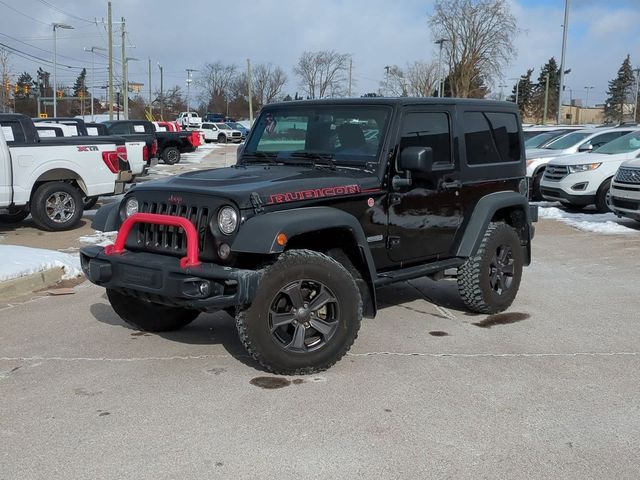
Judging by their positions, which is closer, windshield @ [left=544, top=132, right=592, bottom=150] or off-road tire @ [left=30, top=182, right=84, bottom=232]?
off-road tire @ [left=30, top=182, right=84, bottom=232]

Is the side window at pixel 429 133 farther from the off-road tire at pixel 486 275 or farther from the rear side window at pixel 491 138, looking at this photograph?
the off-road tire at pixel 486 275

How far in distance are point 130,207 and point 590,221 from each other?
9952mm

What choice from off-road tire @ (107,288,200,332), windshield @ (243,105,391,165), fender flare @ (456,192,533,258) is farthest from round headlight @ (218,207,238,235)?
fender flare @ (456,192,533,258)

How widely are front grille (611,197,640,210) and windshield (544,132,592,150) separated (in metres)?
5.43

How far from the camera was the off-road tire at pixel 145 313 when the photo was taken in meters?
5.64

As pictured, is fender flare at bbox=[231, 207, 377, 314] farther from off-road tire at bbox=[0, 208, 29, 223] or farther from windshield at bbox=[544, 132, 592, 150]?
windshield at bbox=[544, 132, 592, 150]

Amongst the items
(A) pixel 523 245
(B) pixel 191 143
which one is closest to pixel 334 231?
(A) pixel 523 245

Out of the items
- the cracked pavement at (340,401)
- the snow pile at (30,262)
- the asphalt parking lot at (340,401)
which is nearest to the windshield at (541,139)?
the asphalt parking lot at (340,401)

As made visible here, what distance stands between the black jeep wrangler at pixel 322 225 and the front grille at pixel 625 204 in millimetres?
5708

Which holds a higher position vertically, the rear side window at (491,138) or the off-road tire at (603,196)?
the rear side window at (491,138)

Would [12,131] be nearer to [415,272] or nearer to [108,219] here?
[108,219]

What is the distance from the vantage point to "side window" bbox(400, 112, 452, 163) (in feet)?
18.3

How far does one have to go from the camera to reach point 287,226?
14.4 ft

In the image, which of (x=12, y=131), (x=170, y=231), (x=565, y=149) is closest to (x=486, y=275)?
(x=170, y=231)
